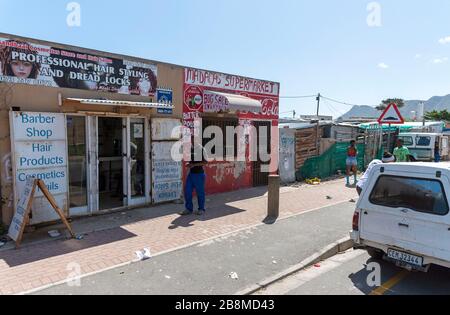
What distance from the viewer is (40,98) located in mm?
6723

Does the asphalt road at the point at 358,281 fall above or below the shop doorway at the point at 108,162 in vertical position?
below

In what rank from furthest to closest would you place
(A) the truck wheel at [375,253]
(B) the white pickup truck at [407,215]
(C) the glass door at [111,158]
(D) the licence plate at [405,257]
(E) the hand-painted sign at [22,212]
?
(C) the glass door at [111,158] → (E) the hand-painted sign at [22,212] → (A) the truck wheel at [375,253] → (D) the licence plate at [405,257] → (B) the white pickup truck at [407,215]

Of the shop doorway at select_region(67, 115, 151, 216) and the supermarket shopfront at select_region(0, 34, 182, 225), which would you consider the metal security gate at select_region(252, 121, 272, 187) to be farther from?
the shop doorway at select_region(67, 115, 151, 216)

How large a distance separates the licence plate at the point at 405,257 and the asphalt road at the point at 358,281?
37 cm

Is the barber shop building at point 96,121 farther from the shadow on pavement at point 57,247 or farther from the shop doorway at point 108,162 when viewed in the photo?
the shadow on pavement at point 57,247

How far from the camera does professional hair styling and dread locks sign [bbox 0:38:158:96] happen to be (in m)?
6.33

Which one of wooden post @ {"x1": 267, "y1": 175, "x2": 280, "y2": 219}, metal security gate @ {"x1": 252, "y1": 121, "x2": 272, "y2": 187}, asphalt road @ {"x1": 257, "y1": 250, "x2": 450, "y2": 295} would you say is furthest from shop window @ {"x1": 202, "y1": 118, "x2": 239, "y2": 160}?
asphalt road @ {"x1": 257, "y1": 250, "x2": 450, "y2": 295}

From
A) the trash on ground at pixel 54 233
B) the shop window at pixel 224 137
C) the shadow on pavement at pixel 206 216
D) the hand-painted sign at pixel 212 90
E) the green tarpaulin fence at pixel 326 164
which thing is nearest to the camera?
the trash on ground at pixel 54 233

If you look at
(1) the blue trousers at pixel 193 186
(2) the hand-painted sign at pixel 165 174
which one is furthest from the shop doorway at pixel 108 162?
(1) the blue trousers at pixel 193 186

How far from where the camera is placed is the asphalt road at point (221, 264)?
4.36 metres

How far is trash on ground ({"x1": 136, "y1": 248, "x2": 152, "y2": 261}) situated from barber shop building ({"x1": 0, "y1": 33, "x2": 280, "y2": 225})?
2497 millimetres
